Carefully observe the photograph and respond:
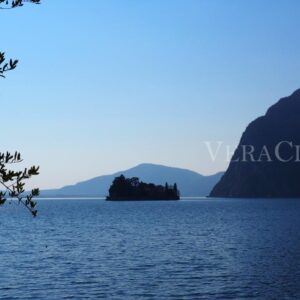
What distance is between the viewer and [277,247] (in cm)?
8156

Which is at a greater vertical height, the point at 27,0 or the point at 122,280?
the point at 27,0

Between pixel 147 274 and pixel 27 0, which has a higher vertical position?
pixel 27 0

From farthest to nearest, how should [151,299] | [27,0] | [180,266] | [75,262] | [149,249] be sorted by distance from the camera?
[149,249], [75,262], [180,266], [151,299], [27,0]

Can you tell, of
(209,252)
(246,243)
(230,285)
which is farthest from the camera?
(246,243)

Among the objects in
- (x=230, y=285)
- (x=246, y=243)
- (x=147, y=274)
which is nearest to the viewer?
(x=230, y=285)

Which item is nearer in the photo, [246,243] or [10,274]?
[10,274]

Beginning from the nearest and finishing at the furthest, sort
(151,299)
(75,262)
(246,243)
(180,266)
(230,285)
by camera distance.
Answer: (151,299) < (230,285) < (180,266) < (75,262) < (246,243)

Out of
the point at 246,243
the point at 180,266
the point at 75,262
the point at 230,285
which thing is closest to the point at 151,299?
the point at 230,285

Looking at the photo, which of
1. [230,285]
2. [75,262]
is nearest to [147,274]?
[230,285]

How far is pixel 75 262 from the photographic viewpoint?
64.0 meters

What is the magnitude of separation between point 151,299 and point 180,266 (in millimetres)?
17480

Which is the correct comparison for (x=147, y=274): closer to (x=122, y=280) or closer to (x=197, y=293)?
(x=122, y=280)

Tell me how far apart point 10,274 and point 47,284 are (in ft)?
24.1

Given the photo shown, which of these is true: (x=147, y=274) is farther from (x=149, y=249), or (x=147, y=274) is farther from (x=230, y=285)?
(x=149, y=249)
